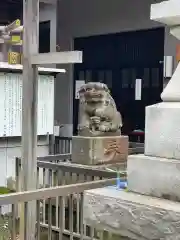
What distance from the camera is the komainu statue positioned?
21.6 ft

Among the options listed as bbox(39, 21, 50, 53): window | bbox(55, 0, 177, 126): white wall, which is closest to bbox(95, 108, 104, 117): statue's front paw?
bbox(55, 0, 177, 126): white wall

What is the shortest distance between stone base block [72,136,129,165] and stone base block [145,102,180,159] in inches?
153

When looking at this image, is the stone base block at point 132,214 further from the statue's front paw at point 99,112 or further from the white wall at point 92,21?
the white wall at point 92,21

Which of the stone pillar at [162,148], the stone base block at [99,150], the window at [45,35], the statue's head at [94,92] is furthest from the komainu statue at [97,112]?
the window at [45,35]

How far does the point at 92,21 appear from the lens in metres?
11.0

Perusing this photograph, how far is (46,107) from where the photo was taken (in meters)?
7.88

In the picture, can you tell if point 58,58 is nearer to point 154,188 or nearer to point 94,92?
point 154,188

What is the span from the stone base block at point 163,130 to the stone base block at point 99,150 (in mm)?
3890

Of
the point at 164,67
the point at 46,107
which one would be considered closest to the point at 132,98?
the point at 164,67

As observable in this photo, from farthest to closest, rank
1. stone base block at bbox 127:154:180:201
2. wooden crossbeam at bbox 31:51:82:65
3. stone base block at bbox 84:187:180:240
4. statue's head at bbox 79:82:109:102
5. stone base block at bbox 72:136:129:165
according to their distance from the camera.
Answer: statue's head at bbox 79:82:109:102 → stone base block at bbox 72:136:129:165 → wooden crossbeam at bbox 31:51:82:65 → stone base block at bbox 127:154:180:201 → stone base block at bbox 84:187:180:240

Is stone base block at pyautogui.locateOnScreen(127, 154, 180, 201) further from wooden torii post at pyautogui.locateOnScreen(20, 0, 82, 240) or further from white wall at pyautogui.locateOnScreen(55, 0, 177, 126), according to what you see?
white wall at pyautogui.locateOnScreen(55, 0, 177, 126)

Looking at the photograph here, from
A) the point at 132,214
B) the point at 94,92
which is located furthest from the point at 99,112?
the point at 132,214

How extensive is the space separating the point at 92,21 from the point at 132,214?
364 inches

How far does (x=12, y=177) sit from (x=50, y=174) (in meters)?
2.15
